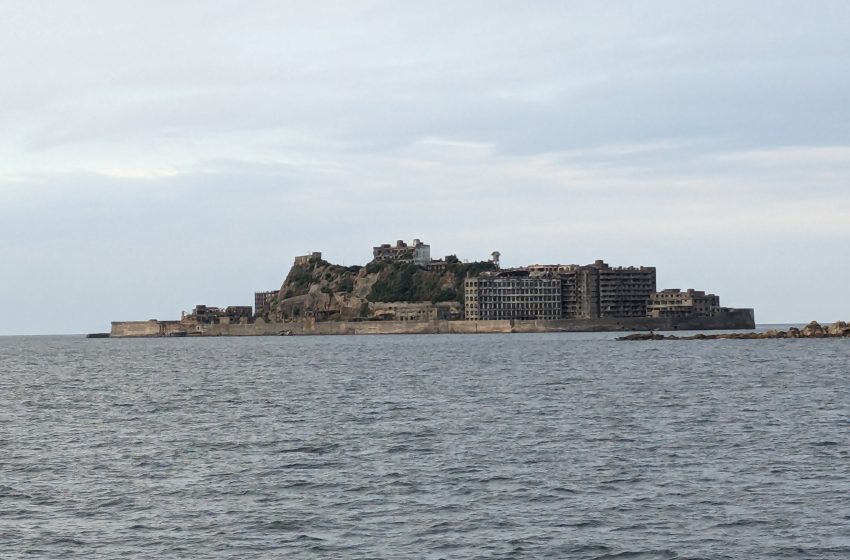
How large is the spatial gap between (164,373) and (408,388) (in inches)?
1650

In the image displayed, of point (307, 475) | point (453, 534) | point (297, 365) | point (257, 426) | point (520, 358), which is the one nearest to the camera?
point (453, 534)

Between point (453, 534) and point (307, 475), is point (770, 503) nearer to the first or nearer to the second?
point (453, 534)

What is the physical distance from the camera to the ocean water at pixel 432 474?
96.5 ft

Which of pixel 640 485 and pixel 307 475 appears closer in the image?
pixel 640 485

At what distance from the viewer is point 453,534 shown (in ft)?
98.8

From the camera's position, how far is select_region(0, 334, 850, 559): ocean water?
29.4 metres

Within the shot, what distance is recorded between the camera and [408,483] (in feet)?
124

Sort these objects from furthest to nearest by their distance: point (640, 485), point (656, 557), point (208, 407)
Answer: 1. point (208, 407)
2. point (640, 485)
3. point (656, 557)

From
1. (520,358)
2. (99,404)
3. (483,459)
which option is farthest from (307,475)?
(520,358)

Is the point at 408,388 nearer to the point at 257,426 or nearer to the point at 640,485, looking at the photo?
the point at 257,426

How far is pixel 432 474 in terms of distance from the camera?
39.6 metres

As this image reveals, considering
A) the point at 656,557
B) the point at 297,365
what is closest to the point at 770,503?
the point at 656,557

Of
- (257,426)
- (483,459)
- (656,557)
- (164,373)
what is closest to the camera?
(656,557)

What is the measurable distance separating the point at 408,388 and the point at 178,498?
160 ft
